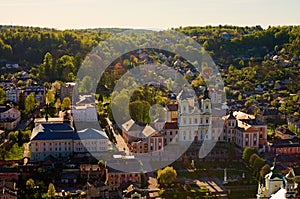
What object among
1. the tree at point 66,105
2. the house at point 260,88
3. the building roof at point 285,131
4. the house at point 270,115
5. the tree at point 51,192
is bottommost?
the tree at point 51,192

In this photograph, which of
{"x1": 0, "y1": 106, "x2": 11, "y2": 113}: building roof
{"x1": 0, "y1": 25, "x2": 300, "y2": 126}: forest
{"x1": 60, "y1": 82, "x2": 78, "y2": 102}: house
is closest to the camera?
{"x1": 0, "y1": 106, "x2": 11, "y2": 113}: building roof

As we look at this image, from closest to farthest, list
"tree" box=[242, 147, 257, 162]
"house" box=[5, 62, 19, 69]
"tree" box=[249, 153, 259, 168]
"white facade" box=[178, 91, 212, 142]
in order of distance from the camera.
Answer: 1. "tree" box=[249, 153, 259, 168]
2. "tree" box=[242, 147, 257, 162]
3. "white facade" box=[178, 91, 212, 142]
4. "house" box=[5, 62, 19, 69]

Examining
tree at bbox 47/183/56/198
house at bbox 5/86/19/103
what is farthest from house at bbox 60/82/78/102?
tree at bbox 47/183/56/198

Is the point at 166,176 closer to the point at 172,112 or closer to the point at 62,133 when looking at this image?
the point at 62,133

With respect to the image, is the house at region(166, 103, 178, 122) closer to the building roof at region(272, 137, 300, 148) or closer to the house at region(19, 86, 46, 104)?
the building roof at region(272, 137, 300, 148)

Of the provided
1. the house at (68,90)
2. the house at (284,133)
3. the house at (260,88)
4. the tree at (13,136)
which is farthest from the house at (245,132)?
the house at (260,88)

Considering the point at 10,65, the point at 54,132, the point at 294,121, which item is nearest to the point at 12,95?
the point at 54,132

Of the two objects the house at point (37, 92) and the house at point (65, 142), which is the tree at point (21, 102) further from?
the house at point (65, 142)
